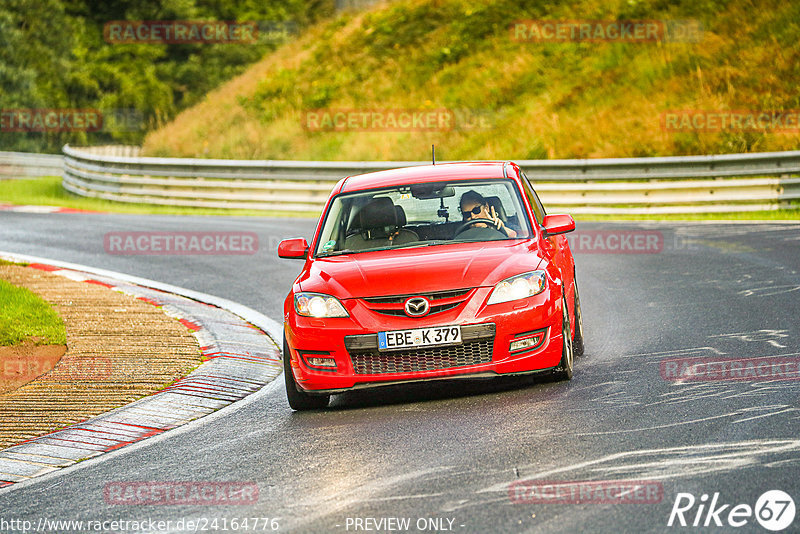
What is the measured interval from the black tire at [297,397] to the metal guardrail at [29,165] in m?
35.8

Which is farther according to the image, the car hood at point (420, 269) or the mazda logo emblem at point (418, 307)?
the car hood at point (420, 269)

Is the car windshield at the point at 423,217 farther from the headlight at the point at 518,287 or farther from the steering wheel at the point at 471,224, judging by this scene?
the headlight at the point at 518,287

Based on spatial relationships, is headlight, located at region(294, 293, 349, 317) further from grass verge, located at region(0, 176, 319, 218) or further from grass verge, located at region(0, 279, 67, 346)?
grass verge, located at region(0, 176, 319, 218)

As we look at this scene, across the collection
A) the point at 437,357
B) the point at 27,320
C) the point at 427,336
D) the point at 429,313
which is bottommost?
the point at 27,320

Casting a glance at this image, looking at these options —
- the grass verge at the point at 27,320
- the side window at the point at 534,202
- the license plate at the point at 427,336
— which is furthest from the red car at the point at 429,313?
the grass verge at the point at 27,320

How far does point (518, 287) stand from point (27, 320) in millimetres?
5683

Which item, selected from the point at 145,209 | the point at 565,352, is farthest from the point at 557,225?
the point at 145,209

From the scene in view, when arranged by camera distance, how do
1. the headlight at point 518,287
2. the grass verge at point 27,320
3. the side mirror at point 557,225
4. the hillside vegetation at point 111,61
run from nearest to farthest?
the headlight at point 518,287
the side mirror at point 557,225
the grass verge at point 27,320
the hillside vegetation at point 111,61

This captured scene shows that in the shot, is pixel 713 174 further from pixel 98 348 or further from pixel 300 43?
pixel 300 43

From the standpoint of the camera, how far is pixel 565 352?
301 inches

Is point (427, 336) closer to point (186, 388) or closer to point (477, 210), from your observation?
point (477, 210)

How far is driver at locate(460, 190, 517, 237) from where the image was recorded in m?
8.47

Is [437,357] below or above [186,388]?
above

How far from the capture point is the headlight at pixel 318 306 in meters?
7.47
